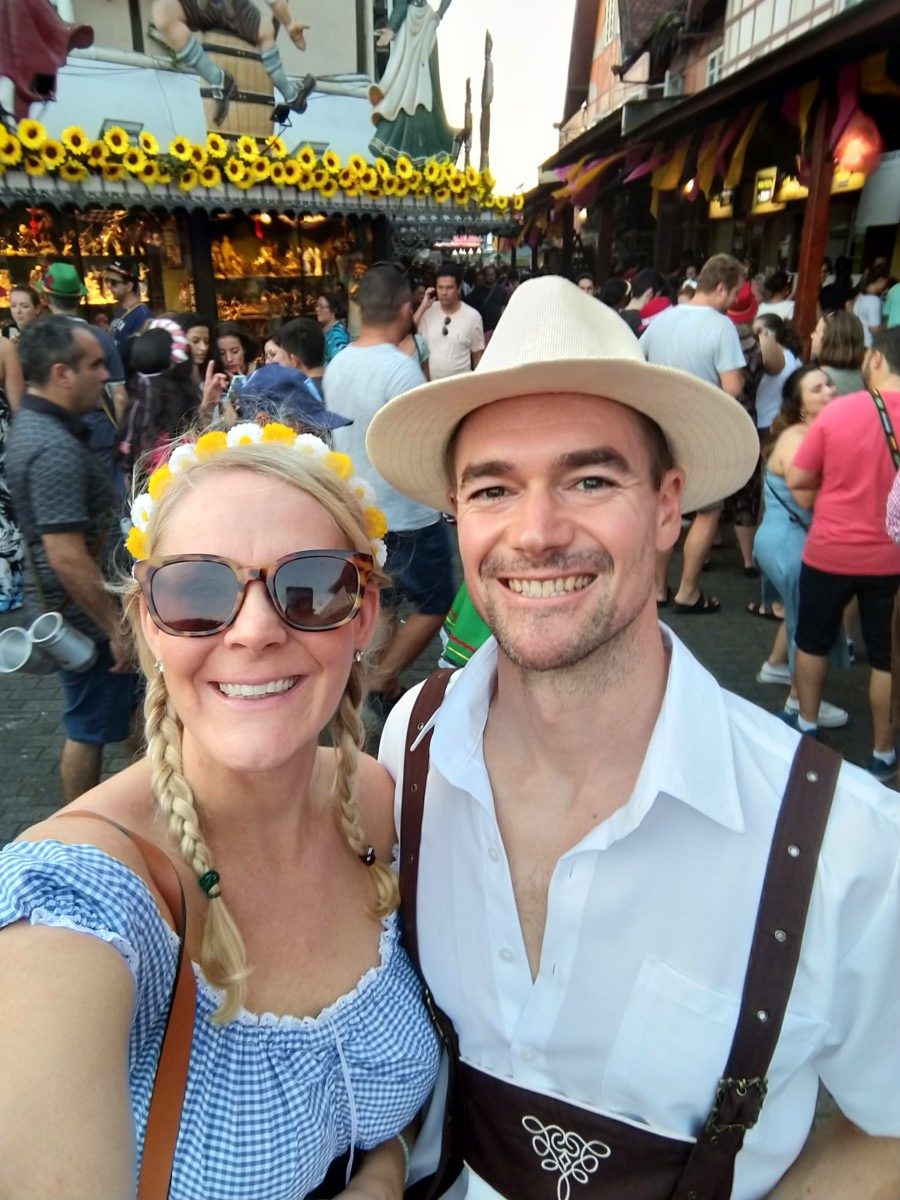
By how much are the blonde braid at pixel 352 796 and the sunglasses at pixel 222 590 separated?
343 mm

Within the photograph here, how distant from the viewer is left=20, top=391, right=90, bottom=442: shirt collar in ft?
11.5

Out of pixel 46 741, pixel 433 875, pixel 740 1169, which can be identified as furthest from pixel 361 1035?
pixel 46 741

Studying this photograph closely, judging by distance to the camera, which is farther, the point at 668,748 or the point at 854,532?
the point at 854,532

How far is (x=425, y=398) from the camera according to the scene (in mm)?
1577

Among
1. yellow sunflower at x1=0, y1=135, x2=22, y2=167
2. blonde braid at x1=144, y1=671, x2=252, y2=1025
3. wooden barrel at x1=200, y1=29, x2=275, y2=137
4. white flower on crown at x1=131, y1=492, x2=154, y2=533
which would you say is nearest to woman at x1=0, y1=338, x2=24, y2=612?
yellow sunflower at x1=0, y1=135, x2=22, y2=167

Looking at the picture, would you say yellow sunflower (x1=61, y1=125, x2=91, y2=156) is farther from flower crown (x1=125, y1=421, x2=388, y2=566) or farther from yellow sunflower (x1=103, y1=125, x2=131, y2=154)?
flower crown (x1=125, y1=421, x2=388, y2=566)

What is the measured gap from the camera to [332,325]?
9.77 metres

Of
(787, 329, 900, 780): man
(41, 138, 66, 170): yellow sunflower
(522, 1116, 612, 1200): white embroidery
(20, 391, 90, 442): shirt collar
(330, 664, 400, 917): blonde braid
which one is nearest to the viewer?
(522, 1116, 612, 1200): white embroidery

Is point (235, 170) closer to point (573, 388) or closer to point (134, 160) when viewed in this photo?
point (134, 160)

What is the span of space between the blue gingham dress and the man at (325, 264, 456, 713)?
2953 mm

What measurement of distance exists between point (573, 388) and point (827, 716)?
3645mm

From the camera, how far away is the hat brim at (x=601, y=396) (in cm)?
145

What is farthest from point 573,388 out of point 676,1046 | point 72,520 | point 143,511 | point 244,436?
point 72,520

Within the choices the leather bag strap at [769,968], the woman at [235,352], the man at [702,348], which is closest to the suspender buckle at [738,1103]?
the leather bag strap at [769,968]
